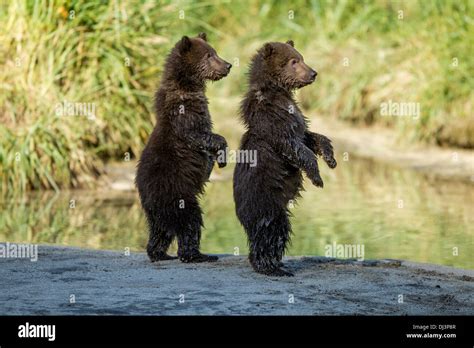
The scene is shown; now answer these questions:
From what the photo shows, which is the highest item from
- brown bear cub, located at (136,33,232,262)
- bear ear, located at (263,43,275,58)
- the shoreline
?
bear ear, located at (263,43,275,58)

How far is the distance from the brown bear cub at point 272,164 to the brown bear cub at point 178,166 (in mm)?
416

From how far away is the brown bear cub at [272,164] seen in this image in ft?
27.0

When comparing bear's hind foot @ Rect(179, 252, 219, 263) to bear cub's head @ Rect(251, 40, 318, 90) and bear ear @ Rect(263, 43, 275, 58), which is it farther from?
bear ear @ Rect(263, 43, 275, 58)

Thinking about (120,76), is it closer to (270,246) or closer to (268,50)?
(268,50)

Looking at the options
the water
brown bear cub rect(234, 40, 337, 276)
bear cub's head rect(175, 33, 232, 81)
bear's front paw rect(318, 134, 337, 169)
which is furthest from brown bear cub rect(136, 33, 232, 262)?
the water

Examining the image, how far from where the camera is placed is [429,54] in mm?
17312

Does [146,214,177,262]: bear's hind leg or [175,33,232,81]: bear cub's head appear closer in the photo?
[146,214,177,262]: bear's hind leg

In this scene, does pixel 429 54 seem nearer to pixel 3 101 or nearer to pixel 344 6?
pixel 344 6

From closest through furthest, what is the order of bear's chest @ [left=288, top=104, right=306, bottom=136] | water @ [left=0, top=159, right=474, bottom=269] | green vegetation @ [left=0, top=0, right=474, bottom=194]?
bear's chest @ [left=288, top=104, right=306, bottom=136] → water @ [left=0, top=159, right=474, bottom=269] → green vegetation @ [left=0, top=0, right=474, bottom=194]

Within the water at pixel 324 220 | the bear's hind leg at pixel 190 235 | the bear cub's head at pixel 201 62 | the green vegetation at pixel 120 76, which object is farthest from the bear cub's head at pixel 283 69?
the green vegetation at pixel 120 76

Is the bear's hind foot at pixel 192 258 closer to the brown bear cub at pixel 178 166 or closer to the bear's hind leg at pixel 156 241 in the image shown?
the brown bear cub at pixel 178 166

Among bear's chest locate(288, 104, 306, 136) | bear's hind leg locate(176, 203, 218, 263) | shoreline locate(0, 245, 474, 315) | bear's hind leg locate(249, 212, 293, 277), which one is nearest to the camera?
shoreline locate(0, 245, 474, 315)

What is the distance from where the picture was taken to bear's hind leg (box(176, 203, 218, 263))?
8.69 metres

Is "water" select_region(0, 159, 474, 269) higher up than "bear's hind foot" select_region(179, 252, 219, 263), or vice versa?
"water" select_region(0, 159, 474, 269)
